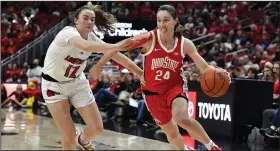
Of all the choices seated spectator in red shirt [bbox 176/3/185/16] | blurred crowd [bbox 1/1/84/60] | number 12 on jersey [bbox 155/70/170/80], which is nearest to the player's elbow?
number 12 on jersey [bbox 155/70/170/80]

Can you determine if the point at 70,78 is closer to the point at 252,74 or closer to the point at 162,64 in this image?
the point at 162,64

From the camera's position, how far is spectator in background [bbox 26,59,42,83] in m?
18.2

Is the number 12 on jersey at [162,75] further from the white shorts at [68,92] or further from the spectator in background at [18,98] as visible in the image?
the spectator in background at [18,98]

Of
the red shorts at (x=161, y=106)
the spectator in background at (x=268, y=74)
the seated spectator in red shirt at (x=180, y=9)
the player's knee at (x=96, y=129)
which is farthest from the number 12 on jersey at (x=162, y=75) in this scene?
the seated spectator in red shirt at (x=180, y=9)

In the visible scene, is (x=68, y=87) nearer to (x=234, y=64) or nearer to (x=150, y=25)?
(x=234, y=64)

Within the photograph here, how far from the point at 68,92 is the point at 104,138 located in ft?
15.3

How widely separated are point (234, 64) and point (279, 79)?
486 centimetres

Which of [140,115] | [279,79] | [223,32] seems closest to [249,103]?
[279,79]

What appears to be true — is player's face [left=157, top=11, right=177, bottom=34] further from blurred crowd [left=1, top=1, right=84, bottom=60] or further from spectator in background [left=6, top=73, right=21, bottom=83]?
blurred crowd [left=1, top=1, right=84, bottom=60]

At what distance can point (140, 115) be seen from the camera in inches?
489

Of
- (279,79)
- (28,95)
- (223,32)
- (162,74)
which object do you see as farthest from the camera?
(223,32)

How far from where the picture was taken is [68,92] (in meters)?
5.63

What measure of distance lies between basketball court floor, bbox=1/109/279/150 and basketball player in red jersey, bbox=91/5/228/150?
3.43 meters

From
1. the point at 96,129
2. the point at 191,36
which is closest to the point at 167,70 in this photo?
the point at 96,129
